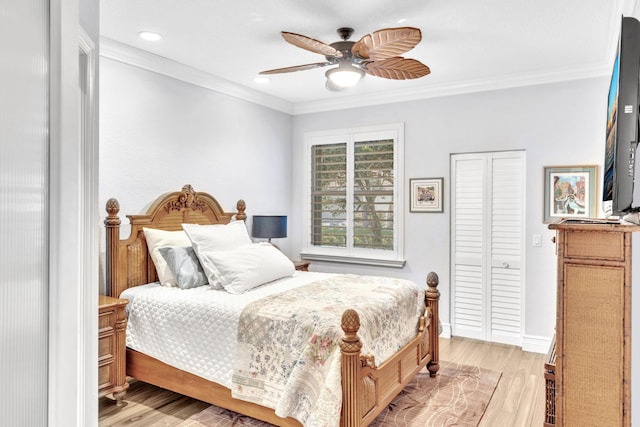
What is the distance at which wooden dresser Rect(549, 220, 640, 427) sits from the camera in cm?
152

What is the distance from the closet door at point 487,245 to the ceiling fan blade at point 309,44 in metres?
2.20

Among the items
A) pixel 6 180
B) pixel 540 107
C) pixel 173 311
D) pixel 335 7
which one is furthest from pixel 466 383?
pixel 6 180

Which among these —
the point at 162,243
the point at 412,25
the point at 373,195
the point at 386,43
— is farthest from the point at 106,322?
the point at 373,195

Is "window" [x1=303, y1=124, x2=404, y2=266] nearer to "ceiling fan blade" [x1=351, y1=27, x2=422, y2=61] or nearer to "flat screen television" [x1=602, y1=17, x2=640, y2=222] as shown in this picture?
"ceiling fan blade" [x1=351, y1=27, x2=422, y2=61]

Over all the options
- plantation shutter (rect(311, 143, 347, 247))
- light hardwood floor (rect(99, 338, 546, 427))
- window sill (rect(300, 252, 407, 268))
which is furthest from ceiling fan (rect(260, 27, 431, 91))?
light hardwood floor (rect(99, 338, 546, 427))

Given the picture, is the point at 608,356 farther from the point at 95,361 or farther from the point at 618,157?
the point at 95,361

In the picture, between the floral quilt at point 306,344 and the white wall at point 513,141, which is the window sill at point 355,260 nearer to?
the white wall at point 513,141

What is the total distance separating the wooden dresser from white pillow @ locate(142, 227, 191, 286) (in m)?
2.72

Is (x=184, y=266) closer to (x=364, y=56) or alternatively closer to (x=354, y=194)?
(x=364, y=56)

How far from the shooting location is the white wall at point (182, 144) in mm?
3449

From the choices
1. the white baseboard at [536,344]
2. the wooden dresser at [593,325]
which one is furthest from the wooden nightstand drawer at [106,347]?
the white baseboard at [536,344]

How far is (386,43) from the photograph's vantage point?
8.31 ft

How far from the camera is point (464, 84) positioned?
4.37m

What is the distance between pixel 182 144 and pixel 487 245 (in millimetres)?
3137
